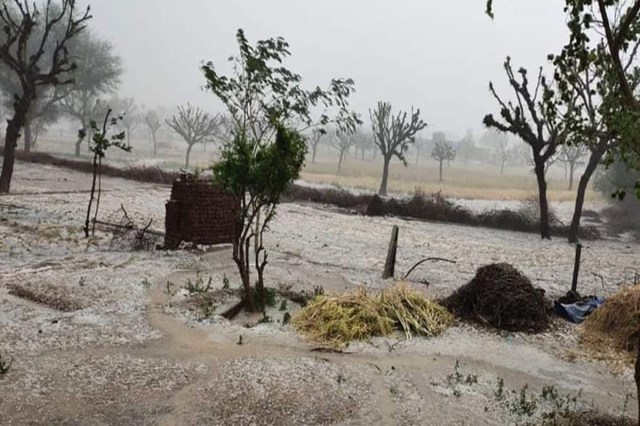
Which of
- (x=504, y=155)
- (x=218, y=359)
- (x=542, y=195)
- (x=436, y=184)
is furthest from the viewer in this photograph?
(x=504, y=155)

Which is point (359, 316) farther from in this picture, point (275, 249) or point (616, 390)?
point (275, 249)

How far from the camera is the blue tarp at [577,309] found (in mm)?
7316

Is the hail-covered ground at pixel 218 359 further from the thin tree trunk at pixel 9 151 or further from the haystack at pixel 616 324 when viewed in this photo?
the thin tree trunk at pixel 9 151

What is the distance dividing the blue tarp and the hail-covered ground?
0.40 meters

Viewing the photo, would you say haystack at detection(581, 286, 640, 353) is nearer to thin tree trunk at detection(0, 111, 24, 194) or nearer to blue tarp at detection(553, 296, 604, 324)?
blue tarp at detection(553, 296, 604, 324)

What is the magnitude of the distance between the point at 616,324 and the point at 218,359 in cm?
517

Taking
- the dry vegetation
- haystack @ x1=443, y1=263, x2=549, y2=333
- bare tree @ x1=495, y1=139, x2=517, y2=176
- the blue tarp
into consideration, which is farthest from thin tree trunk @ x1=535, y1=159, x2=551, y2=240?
bare tree @ x1=495, y1=139, x2=517, y2=176

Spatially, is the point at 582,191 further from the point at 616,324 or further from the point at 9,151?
the point at 9,151

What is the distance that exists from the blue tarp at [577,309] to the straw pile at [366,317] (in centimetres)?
191

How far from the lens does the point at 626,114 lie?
312 cm

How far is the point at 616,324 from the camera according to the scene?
6555mm

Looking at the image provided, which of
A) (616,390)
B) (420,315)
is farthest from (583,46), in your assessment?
(420,315)

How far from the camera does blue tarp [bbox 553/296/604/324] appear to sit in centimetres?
732

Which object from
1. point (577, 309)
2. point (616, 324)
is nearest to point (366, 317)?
point (616, 324)
